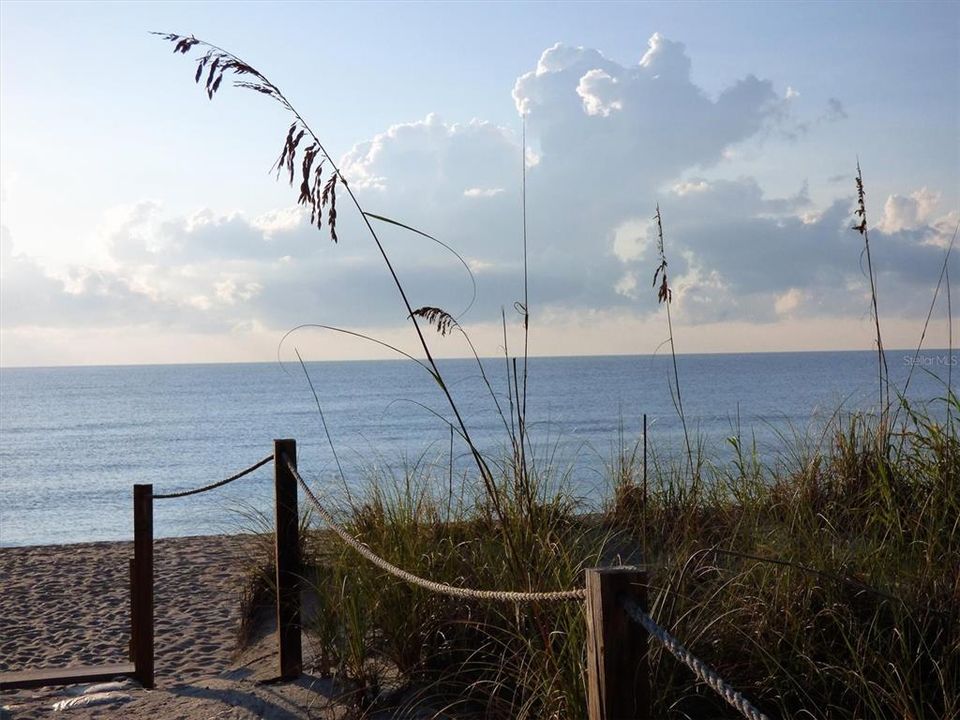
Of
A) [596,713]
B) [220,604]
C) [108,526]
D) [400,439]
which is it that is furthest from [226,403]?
[596,713]

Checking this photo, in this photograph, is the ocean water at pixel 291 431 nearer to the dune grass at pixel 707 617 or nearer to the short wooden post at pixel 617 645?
the dune grass at pixel 707 617

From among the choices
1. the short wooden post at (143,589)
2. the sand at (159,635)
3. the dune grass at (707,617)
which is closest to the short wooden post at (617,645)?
the dune grass at (707,617)

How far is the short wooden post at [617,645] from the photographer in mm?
1966

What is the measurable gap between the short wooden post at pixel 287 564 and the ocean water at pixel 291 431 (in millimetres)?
844

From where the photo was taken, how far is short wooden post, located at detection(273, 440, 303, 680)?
4.59m

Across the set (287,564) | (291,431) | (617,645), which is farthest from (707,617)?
(291,431)

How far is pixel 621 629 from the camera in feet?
6.55

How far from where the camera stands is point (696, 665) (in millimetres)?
1860

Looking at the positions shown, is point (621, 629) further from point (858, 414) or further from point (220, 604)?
point (220, 604)

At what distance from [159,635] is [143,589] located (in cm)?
156

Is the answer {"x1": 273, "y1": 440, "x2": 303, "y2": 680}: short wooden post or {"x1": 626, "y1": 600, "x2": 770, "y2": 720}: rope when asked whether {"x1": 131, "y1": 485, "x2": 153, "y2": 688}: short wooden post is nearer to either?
{"x1": 273, "y1": 440, "x2": 303, "y2": 680}: short wooden post

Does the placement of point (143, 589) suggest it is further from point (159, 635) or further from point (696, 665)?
point (696, 665)

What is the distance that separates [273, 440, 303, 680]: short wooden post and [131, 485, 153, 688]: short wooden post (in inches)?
36.6

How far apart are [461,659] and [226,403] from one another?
80512 mm
